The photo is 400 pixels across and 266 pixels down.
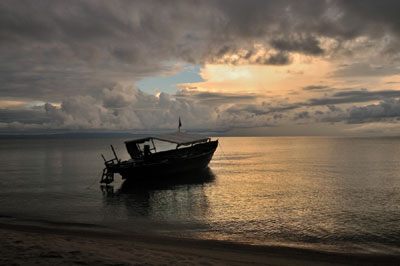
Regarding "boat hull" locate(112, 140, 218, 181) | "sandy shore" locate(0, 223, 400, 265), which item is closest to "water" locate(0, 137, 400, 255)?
"sandy shore" locate(0, 223, 400, 265)

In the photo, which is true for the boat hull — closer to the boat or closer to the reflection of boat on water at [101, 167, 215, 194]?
the boat

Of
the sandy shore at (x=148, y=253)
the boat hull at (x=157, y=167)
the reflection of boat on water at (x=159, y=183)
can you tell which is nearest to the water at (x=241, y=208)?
the reflection of boat on water at (x=159, y=183)

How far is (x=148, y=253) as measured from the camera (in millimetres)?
10367

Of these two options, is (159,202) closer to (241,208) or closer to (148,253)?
(241,208)

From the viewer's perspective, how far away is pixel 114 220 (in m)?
18.5

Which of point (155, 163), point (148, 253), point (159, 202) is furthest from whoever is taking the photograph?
point (155, 163)

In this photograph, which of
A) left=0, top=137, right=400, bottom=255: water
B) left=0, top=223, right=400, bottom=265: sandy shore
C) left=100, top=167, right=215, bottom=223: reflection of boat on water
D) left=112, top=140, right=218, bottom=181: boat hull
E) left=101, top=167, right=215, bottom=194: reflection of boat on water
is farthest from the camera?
left=112, top=140, right=218, bottom=181: boat hull

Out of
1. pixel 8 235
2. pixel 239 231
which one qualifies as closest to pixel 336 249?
pixel 239 231

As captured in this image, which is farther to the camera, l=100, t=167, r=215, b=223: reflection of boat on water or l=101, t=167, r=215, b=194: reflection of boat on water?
l=101, t=167, r=215, b=194: reflection of boat on water

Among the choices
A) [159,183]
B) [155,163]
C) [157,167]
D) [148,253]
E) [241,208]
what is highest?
[155,163]

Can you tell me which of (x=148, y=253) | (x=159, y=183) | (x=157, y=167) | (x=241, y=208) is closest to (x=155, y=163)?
(x=157, y=167)

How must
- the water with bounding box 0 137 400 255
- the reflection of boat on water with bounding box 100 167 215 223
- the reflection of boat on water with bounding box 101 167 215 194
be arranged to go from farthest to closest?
the reflection of boat on water with bounding box 101 167 215 194
the reflection of boat on water with bounding box 100 167 215 223
the water with bounding box 0 137 400 255

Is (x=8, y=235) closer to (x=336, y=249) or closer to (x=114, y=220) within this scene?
(x=114, y=220)

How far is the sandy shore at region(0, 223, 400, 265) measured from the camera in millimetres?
9148
